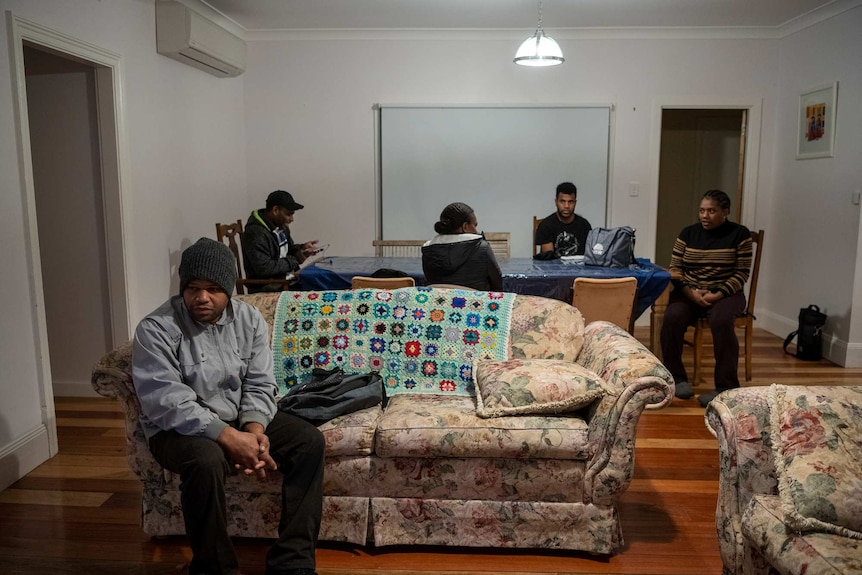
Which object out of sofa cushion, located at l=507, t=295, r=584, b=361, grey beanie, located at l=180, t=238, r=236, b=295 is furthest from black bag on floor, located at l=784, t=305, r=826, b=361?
grey beanie, located at l=180, t=238, r=236, b=295

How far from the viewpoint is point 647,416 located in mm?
3938

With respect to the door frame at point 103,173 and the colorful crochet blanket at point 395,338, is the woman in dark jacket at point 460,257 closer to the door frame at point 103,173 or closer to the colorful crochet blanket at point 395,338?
the colorful crochet blanket at point 395,338

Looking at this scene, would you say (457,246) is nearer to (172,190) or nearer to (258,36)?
(172,190)

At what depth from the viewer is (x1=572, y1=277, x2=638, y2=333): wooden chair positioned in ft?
12.9

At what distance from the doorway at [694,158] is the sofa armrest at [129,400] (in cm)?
601

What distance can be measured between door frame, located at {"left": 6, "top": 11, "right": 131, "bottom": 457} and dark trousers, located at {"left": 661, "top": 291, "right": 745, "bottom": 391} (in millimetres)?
3179

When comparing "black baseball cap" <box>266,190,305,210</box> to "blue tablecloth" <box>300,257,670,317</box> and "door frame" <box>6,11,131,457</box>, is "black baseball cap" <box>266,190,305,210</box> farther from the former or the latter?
"door frame" <box>6,11,131,457</box>

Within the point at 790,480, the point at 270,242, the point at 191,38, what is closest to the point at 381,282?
the point at 270,242

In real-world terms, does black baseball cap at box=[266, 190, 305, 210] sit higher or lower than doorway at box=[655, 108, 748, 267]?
lower

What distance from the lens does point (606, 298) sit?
397cm

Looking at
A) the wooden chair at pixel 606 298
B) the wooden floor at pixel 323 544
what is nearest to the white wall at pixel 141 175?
the wooden floor at pixel 323 544

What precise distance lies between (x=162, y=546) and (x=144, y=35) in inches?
123

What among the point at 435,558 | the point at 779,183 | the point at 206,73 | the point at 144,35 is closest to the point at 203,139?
the point at 206,73

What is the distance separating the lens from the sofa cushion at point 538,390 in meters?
2.44
